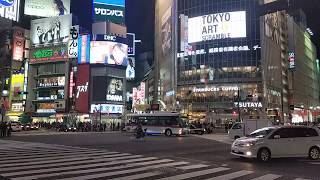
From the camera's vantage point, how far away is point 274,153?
53.0ft

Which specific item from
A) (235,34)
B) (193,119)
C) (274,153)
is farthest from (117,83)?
(274,153)

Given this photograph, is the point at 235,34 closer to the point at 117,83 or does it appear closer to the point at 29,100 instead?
the point at 117,83

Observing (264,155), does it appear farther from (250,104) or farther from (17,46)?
(17,46)

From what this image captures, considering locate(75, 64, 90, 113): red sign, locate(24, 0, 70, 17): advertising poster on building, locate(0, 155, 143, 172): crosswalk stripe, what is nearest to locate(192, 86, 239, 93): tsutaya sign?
locate(75, 64, 90, 113): red sign

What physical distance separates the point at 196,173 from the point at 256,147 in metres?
4.46

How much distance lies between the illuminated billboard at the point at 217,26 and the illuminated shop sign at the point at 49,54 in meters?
29.5

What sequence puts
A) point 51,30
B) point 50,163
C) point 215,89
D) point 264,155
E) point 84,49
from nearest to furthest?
1. point 50,163
2. point 264,155
3. point 84,49
4. point 215,89
5. point 51,30

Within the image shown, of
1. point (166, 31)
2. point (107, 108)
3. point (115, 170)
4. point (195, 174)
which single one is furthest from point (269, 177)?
point (166, 31)

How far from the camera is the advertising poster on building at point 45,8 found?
3875 inches

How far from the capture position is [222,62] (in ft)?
289

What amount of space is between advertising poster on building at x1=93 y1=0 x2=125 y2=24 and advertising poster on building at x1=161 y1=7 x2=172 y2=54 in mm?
12405

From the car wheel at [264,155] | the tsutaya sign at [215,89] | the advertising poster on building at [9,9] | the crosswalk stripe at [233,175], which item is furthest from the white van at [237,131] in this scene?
the tsutaya sign at [215,89]

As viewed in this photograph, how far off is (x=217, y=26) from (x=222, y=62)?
840 cm

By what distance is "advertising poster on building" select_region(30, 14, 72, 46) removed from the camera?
91250 millimetres
